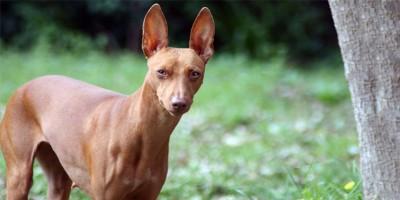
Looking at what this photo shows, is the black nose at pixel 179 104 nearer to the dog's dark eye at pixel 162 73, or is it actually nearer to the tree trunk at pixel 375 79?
the dog's dark eye at pixel 162 73

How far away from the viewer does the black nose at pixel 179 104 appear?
392 centimetres

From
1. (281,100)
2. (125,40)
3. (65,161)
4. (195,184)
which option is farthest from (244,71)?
(65,161)

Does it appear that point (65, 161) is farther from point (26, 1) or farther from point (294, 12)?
point (294, 12)

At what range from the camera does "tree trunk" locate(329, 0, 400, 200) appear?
451cm

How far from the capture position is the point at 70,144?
459 centimetres

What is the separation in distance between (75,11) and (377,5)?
12.1 m

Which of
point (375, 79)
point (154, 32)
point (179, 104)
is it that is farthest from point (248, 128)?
point (179, 104)

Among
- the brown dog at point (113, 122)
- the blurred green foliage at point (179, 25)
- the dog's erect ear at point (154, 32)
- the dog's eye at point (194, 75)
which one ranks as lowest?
the blurred green foliage at point (179, 25)

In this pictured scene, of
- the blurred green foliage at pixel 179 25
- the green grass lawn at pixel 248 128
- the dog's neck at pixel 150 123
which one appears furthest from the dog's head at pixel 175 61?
the blurred green foliage at pixel 179 25

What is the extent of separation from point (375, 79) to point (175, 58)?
1.24m

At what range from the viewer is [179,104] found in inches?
154

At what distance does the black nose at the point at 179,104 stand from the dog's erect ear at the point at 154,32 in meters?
0.52

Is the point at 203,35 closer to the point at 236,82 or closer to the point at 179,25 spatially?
the point at 236,82

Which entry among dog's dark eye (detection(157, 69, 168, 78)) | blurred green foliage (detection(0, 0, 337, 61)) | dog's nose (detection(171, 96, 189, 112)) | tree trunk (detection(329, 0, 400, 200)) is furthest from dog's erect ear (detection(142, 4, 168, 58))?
blurred green foliage (detection(0, 0, 337, 61))
